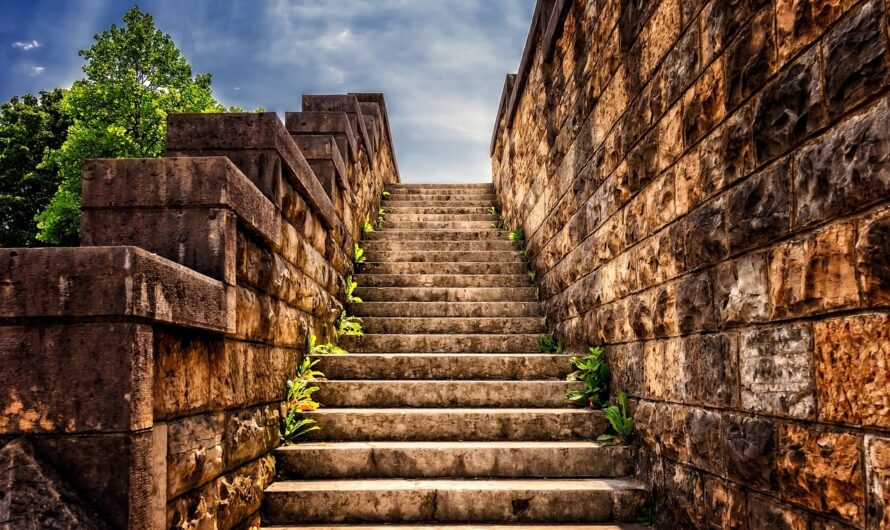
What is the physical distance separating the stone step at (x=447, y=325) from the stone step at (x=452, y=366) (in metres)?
0.84

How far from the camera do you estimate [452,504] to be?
2984 mm

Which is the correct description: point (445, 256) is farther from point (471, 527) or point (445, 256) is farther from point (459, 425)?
point (471, 527)

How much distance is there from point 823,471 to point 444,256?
5299 millimetres

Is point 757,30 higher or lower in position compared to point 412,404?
higher

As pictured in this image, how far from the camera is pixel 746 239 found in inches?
80.0

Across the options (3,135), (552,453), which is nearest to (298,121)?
(552,453)

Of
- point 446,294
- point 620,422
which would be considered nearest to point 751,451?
point 620,422

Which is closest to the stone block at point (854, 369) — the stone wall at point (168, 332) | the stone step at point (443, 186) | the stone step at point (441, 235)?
the stone wall at point (168, 332)

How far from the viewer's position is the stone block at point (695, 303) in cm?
231

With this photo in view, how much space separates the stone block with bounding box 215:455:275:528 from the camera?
2400mm

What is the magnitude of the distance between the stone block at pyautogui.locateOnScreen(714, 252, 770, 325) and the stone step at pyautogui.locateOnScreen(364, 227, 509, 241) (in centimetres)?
511

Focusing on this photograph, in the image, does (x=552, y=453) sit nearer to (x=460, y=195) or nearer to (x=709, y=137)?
(x=709, y=137)

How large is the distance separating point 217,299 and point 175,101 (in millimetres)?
17683

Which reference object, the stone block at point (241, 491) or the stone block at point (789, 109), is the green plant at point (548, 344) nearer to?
the stone block at point (241, 491)
